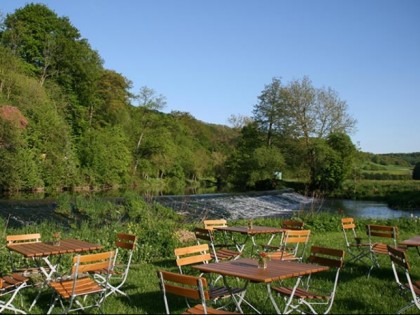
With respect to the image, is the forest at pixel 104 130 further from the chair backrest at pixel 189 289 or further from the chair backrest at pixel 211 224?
the chair backrest at pixel 189 289

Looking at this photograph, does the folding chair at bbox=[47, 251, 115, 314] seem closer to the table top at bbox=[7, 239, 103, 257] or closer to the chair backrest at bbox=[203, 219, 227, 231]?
the table top at bbox=[7, 239, 103, 257]

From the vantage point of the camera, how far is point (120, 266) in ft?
24.8

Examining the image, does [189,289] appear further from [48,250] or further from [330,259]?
[48,250]

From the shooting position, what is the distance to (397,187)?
3859 cm

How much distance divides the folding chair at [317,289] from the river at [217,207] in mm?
9479

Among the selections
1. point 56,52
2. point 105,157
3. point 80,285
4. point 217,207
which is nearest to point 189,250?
point 80,285

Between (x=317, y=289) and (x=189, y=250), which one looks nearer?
(x=189, y=250)

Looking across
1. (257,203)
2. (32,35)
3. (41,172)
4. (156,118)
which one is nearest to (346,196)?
(257,203)

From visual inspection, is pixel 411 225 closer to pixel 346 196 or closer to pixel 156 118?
pixel 346 196

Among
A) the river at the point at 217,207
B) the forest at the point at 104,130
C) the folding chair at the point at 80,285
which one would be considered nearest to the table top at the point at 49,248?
the folding chair at the point at 80,285

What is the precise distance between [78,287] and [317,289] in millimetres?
3175

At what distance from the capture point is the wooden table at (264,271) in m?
4.64

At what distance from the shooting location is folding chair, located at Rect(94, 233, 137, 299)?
613cm

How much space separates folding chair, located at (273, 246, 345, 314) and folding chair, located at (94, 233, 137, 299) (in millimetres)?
2120
